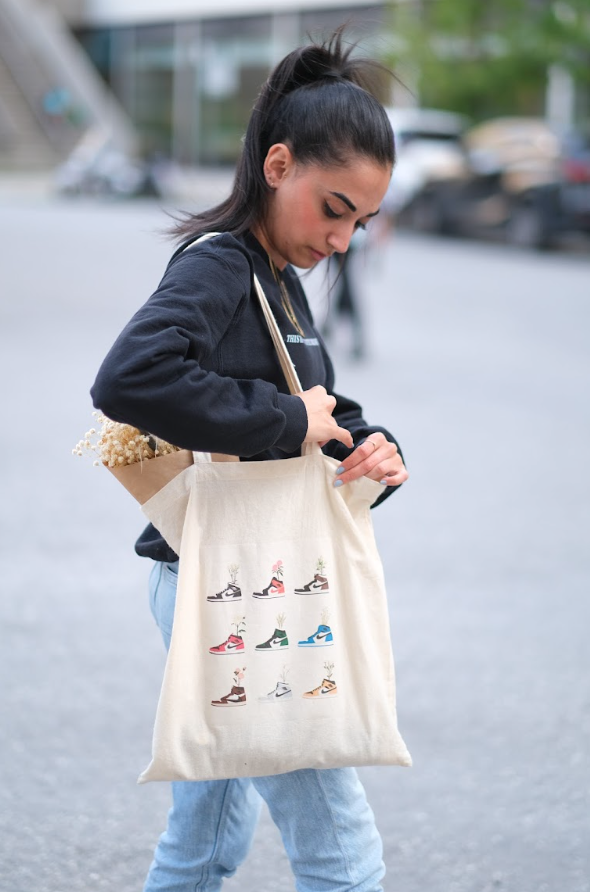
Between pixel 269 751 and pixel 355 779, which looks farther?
pixel 355 779

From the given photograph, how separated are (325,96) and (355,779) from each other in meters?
1.18

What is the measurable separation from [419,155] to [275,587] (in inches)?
905

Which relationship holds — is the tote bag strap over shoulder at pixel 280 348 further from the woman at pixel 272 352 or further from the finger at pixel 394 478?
the finger at pixel 394 478

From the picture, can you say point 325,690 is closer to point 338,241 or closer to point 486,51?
point 338,241

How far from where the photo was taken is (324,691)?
A: 6.57 ft

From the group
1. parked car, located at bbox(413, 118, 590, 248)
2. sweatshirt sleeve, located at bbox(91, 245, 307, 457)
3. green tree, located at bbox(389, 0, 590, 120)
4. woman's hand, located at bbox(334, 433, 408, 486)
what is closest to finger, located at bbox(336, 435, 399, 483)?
woman's hand, located at bbox(334, 433, 408, 486)

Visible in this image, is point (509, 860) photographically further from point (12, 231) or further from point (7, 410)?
point (12, 231)

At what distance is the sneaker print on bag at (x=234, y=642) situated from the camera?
1955mm

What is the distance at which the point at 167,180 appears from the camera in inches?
1276

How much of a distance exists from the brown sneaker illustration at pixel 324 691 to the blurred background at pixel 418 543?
0.85 m

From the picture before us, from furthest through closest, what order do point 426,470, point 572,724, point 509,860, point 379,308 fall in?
point 379,308
point 426,470
point 572,724
point 509,860

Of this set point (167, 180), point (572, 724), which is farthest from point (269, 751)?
point (167, 180)

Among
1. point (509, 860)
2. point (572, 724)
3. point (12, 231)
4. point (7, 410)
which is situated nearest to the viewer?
point (509, 860)

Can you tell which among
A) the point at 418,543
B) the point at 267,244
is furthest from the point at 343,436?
the point at 418,543
